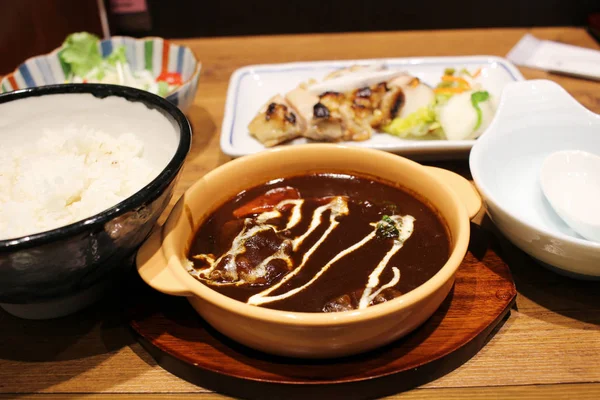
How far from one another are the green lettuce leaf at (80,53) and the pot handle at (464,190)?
2.02m

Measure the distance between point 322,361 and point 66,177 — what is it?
2.86ft

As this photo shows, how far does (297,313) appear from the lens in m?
1.14

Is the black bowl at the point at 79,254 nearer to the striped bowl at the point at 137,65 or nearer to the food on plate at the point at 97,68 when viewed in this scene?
the striped bowl at the point at 137,65

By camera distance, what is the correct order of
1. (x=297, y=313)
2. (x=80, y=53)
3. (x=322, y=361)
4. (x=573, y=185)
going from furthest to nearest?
(x=80, y=53), (x=573, y=185), (x=322, y=361), (x=297, y=313)

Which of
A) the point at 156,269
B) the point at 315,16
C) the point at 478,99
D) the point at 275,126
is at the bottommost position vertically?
the point at 315,16

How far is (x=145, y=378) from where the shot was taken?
4.30ft

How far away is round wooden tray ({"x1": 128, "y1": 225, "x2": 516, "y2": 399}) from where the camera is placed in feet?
3.99

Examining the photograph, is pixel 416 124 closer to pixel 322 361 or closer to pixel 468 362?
pixel 468 362

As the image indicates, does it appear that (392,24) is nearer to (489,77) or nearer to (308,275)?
(489,77)

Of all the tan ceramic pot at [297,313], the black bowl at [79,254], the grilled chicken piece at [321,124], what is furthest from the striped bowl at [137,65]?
the black bowl at [79,254]

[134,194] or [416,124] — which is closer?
[134,194]

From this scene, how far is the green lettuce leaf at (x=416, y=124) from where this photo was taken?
91.3 inches

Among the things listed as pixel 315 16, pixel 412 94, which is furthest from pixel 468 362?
pixel 315 16

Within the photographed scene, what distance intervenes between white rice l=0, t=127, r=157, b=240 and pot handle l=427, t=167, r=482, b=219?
2.93 feet
